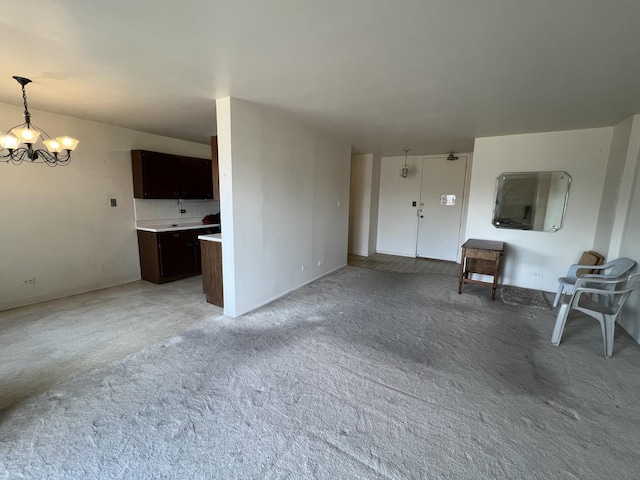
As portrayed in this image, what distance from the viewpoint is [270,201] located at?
141 inches

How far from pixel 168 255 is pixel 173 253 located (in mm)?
86

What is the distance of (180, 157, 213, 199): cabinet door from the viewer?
4992 mm

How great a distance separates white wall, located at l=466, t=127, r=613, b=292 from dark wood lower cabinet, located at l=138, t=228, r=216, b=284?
4755 millimetres

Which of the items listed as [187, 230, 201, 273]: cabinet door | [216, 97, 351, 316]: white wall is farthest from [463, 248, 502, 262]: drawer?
[187, 230, 201, 273]: cabinet door

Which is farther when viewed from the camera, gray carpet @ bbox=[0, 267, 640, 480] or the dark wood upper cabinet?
the dark wood upper cabinet

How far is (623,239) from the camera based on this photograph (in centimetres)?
331

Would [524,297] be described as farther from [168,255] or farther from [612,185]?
[168,255]

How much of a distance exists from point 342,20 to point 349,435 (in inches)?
96.1

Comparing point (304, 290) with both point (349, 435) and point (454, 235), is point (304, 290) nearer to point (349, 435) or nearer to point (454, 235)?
point (349, 435)

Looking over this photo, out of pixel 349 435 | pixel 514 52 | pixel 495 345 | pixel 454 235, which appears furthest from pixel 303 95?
pixel 454 235

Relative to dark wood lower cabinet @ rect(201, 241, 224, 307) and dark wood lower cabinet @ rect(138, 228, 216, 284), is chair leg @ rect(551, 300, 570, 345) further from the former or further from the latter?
dark wood lower cabinet @ rect(138, 228, 216, 284)

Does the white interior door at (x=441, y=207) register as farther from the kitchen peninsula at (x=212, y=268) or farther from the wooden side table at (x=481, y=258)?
the kitchen peninsula at (x=212, y=268)

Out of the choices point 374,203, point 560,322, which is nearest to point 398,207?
→ point 374,203

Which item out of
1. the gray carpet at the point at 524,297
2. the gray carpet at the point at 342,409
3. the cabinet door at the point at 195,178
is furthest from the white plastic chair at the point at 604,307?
the cabinet door at the point at 195,178
